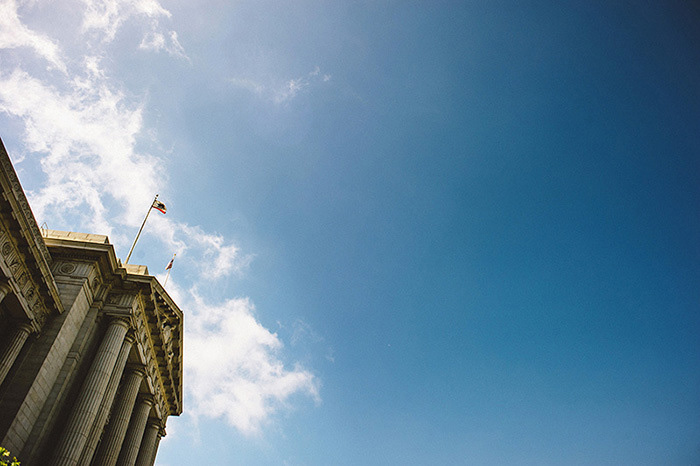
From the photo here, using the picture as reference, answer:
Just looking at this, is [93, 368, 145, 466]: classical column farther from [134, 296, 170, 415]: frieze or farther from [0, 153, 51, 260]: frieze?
[0, 153, 51, 260]: frieze

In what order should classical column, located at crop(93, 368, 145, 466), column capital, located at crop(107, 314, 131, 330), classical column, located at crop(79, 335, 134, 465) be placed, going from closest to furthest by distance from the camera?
classical column, located at crop(79, 335, 134, 465), column capital, located at crop(107, 314, 131, 330), classical column, located at crop(93, 368, 145, 466)

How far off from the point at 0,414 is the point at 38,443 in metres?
2.70

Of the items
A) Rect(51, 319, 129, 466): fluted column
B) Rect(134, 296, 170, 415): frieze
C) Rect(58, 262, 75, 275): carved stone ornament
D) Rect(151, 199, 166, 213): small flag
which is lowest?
Rect(51, 319, 129, 466): fluted column

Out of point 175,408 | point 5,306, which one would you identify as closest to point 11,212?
point 5,306

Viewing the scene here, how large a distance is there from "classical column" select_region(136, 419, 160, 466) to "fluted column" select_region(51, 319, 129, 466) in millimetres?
15744

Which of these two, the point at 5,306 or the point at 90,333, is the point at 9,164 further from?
the point at 90,333

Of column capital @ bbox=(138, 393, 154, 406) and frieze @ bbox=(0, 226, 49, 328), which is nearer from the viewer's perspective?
frieze @ bbox=(0, 226, 49, 328)

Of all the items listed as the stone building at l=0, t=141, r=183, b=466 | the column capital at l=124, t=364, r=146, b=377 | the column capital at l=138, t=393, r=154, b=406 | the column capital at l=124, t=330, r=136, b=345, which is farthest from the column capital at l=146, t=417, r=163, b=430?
the column capital at l=124, t=330, r=136, b=345

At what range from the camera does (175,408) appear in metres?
43.0

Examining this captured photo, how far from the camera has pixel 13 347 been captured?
22547 mm

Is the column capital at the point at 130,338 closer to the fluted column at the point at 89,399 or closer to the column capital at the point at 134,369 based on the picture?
the fluted column at the point at 89,399

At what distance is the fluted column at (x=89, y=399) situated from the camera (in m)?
23.3

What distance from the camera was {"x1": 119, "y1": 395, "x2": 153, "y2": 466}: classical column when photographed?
33719 millimetres

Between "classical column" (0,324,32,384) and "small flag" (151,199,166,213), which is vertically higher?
"small flag" (151,199,166,213)
